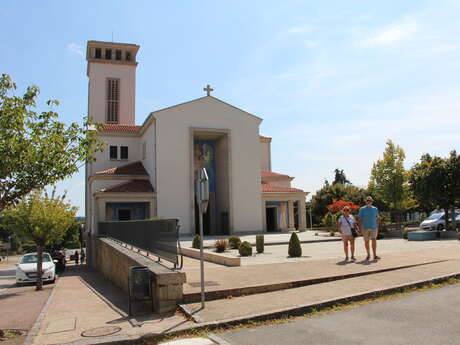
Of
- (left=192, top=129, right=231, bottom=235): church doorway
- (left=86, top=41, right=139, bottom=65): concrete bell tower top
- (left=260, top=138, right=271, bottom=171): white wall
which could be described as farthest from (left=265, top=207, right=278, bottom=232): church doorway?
(left=86, top=41, right=139, bottom=65): concrete bell tower top

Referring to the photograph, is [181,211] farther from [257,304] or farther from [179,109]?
[257,304]

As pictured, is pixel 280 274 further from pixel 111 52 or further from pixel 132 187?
pixel 111 52

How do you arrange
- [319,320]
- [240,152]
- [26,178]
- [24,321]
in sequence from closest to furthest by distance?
[319,320], [26,178], [24,321], [240,152]

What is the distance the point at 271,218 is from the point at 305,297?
3362 cm

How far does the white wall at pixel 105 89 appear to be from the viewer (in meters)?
46.8

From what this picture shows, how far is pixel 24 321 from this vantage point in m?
9.25

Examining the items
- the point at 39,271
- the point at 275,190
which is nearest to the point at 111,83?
the point at 275,190

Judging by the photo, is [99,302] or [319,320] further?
[99,302]

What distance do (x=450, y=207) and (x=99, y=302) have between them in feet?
91.4

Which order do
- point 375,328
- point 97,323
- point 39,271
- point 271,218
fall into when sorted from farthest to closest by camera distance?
1. point 271,218
2. point 39,271
3. point 97,323
4. point 375,328

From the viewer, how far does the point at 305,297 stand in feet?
25.9

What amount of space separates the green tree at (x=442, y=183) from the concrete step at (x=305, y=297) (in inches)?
856

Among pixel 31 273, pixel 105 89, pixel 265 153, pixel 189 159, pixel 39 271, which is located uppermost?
pixel 105 89

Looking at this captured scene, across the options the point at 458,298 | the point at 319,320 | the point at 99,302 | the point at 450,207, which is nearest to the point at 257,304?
the point at 319,320
